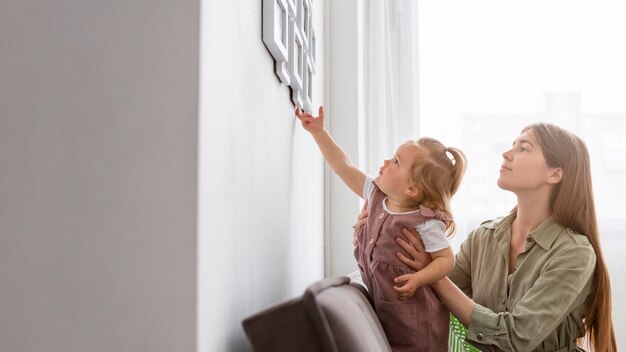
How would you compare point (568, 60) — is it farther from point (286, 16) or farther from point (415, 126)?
point (286, 16)

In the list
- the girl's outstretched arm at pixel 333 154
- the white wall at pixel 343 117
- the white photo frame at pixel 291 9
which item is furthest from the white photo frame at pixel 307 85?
the white wall at pixel 343 117

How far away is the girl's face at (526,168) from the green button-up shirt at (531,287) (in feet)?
0.42

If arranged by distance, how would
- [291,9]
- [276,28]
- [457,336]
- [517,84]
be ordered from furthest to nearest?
[517,84]
[457,336]
[291,9]
[276,28]

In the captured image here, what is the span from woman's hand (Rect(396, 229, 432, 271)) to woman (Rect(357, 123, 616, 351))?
6.7 inches

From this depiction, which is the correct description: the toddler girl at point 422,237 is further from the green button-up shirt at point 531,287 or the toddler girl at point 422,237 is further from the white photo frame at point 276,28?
the white photo frame at point 276,28

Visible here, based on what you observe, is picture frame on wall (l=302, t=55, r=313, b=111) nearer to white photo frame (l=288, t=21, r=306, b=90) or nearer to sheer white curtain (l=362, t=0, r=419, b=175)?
white photo frame (l=288, t=21, r=306, b=90)

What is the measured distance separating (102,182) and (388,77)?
2574mm

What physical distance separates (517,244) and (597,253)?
9.7 inches

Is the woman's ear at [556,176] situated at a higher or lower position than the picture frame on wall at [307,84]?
lower

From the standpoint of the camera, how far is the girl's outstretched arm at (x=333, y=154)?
69.3 inches

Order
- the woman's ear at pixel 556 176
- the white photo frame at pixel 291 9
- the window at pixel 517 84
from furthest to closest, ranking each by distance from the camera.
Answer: the window at pixel 517 84 < the woman's ear at pixel 556 176 < the white photo frame at pixel 291 9

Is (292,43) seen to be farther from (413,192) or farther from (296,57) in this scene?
(413,192)

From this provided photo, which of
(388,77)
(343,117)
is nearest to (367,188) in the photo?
(343,117)

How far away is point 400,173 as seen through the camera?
1535mm
